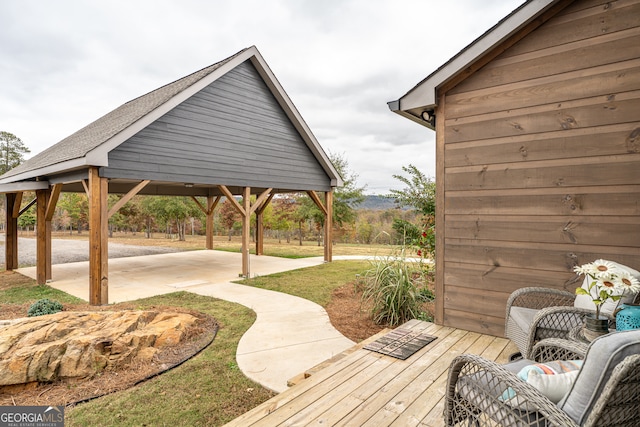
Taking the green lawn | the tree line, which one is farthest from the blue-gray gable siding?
the green lawn

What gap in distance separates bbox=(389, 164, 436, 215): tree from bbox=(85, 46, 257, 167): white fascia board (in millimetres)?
4835

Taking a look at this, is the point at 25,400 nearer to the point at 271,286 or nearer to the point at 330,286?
the point at 271,286

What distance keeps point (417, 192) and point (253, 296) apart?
4156mm

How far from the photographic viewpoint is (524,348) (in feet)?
7.95

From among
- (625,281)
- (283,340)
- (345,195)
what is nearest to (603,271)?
(625,281)

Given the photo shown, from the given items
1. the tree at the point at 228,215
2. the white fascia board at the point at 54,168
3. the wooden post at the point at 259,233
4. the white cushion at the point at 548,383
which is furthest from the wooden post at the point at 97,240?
the tree at the point at 228,215

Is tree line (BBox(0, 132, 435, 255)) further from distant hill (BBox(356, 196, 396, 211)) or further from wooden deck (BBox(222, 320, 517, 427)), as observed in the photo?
wooden deck (BBox(222, 320, 517, 427))

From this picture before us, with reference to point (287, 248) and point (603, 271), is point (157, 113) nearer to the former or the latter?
point (603, 271)

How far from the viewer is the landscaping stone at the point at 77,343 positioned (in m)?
2.98

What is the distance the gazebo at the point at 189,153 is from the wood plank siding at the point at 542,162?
18.2 feet

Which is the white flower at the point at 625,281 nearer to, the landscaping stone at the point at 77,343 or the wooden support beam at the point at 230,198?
the landscaping stone at the point at 77,343

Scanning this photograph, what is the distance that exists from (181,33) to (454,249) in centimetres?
1140

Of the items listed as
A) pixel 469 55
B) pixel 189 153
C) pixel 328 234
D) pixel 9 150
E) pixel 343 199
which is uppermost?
pixel 9 150

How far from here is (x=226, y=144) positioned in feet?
25.6
